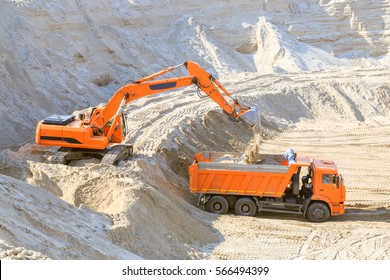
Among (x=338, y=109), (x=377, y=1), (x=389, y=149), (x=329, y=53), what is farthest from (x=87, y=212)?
(x=377, y=1)

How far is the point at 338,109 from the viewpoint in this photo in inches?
1065

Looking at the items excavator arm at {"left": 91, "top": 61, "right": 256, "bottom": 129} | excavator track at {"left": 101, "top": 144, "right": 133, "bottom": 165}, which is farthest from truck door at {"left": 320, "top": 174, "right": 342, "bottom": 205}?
excavator track at {"left": 101, "top": 144, "right": 133, "bottom": 165}

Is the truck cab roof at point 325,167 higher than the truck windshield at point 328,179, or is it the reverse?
the truck cab roof at point 325,167

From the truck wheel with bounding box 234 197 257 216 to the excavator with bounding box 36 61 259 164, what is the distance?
6.80 feet

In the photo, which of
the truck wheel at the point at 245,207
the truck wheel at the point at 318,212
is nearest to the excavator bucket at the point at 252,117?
the truck wheel at the point at 245,207

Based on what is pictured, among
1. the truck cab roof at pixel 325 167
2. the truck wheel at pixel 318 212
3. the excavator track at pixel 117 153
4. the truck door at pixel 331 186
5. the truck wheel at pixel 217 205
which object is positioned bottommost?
the truck wheel at pixel 217 205

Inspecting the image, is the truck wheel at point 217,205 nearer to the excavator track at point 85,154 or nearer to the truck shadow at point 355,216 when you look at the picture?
the truck shadow at point 355,216

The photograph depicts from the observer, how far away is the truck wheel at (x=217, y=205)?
15352mm

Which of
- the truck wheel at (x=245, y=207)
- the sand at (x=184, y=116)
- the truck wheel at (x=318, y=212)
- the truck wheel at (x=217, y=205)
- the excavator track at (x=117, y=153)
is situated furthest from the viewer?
the excavator track at (x=117, y=153)

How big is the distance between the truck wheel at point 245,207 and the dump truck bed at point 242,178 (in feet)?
0.59

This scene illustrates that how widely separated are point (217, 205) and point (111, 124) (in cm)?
344

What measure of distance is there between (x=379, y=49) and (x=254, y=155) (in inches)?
763

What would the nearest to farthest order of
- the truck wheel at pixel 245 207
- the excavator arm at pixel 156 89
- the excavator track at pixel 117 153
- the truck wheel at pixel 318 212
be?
the truck wheel at pixel 318 212
the truck wheel at pixel 245 207
the excavator track at pixel 117 153
the excavator arm at pixel 156 89

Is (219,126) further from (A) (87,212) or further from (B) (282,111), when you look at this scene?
(A) (87,212)
